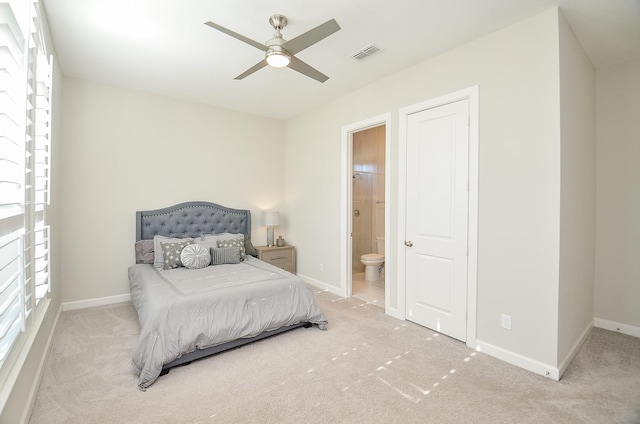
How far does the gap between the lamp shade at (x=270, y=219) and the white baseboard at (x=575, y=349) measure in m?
3.78

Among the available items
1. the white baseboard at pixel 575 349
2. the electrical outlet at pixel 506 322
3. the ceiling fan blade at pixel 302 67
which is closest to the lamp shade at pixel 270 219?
the ceiling fan blade at pixel 302 67

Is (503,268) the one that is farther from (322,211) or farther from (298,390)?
(322,211)

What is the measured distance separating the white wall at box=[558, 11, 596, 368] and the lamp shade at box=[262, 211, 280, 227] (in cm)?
368

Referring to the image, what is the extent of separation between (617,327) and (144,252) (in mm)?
5329

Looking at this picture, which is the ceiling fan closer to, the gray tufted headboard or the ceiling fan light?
the ceiling fan light

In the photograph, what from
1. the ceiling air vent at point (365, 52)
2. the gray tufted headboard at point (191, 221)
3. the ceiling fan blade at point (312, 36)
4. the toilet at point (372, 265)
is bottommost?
the toilet at point (372, 265)

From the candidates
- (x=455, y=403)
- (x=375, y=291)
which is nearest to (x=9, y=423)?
(x=455, y=403)

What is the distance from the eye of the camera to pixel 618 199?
313 centimetres

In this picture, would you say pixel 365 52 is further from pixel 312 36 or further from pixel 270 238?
pixel 270 238

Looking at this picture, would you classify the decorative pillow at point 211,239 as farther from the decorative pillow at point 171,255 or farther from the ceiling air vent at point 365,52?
the ceiling air vent at point 365,52

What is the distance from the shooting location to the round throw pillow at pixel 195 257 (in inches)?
142

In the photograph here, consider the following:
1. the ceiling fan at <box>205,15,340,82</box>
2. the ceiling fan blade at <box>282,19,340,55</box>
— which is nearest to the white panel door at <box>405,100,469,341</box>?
the ceiling fan at <box>205,15,340,82</box>

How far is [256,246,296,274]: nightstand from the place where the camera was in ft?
15.8

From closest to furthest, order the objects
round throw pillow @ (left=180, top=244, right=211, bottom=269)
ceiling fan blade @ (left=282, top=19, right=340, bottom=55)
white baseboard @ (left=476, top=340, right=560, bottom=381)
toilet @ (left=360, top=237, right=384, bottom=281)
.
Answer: ceiling fan blade @ (left=282, top=19, right=340, bottom=55), white baseboard @ (left=476, top=340, right=560, bottom=381), round throw pillow @ (left=180, top=244, right=211, bottom=269), toilet @ (left=360, top=237, right=384, bottom=281)
